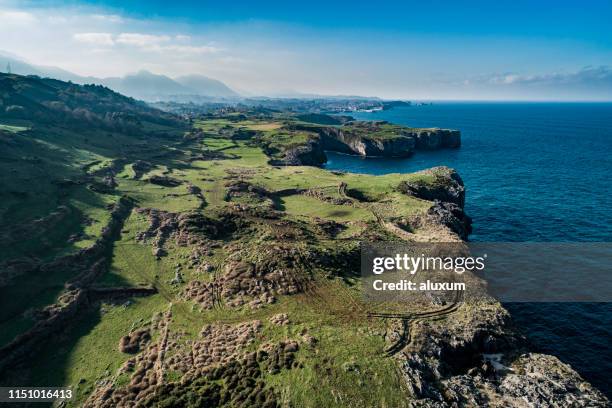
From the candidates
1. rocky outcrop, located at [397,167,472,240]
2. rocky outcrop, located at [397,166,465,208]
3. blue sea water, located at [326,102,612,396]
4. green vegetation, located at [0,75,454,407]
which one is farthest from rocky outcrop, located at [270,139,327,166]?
rocky outcrop, located at [397,166,465,208]

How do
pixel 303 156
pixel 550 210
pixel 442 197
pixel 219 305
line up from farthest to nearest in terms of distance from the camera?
pixel 303 156 < pixel 442 197 < pixel 550 210 < pixel 219 305

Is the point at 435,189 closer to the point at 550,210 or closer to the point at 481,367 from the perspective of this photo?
the point at 550,210

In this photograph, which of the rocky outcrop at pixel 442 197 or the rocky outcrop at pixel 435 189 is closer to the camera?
the rocky outcrop at pixel 442 197

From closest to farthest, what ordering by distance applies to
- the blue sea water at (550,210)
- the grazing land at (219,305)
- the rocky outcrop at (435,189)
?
the grazing land at (219,305) < the blue sea water at (550,210) < the rocky outcrop at (435,189)

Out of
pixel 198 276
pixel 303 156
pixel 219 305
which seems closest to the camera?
pixel 219 305

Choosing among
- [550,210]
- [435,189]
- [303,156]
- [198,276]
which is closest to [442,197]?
[435,189]

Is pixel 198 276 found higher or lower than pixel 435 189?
lower

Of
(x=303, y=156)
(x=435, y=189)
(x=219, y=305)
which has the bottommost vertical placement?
(x=219, y=305)

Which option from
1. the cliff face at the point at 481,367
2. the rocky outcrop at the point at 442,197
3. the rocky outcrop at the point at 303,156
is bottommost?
the cliff face at the point at 481,367

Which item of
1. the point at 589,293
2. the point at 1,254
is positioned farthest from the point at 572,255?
the point at 1,254

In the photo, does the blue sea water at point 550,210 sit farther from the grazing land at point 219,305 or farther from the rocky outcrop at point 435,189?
the grazing land at point 219,305

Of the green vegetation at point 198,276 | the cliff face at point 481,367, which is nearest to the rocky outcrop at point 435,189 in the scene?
the green vegetation at point 198,276

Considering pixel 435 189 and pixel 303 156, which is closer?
pixel 435 189
